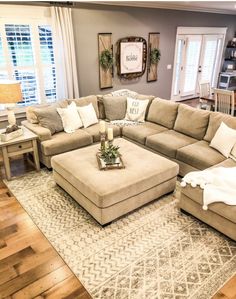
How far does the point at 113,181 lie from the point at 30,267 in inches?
43.8

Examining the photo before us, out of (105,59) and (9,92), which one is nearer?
(9,92)

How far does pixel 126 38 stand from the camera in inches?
226

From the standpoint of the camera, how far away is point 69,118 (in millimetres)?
4039

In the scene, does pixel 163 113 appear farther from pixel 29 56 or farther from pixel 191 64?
pixel 191 64

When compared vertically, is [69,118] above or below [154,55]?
below

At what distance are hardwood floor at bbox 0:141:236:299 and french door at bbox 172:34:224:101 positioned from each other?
622 cm

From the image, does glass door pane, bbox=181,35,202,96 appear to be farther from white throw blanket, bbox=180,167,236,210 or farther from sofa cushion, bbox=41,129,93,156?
white throw blanket, bbox=180,167,236,210

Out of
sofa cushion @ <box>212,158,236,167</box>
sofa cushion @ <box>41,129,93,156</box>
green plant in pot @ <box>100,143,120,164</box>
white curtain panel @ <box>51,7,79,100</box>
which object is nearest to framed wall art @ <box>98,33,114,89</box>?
white curtain panel @ <box>51,7,79,100</box>

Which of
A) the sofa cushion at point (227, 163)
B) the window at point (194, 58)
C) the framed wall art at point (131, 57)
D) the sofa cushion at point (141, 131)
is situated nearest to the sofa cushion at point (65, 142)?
the sofa cushion at point (141, 131)

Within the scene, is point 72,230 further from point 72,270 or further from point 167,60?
point 167,60

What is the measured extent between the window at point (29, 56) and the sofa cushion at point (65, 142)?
1435mm

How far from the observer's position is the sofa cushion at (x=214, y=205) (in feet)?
7.51

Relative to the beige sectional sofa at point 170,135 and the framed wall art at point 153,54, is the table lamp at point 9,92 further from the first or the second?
the framed wall art at point 153,54

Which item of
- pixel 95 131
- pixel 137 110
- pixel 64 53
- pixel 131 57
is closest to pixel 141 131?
pixel 137 110
